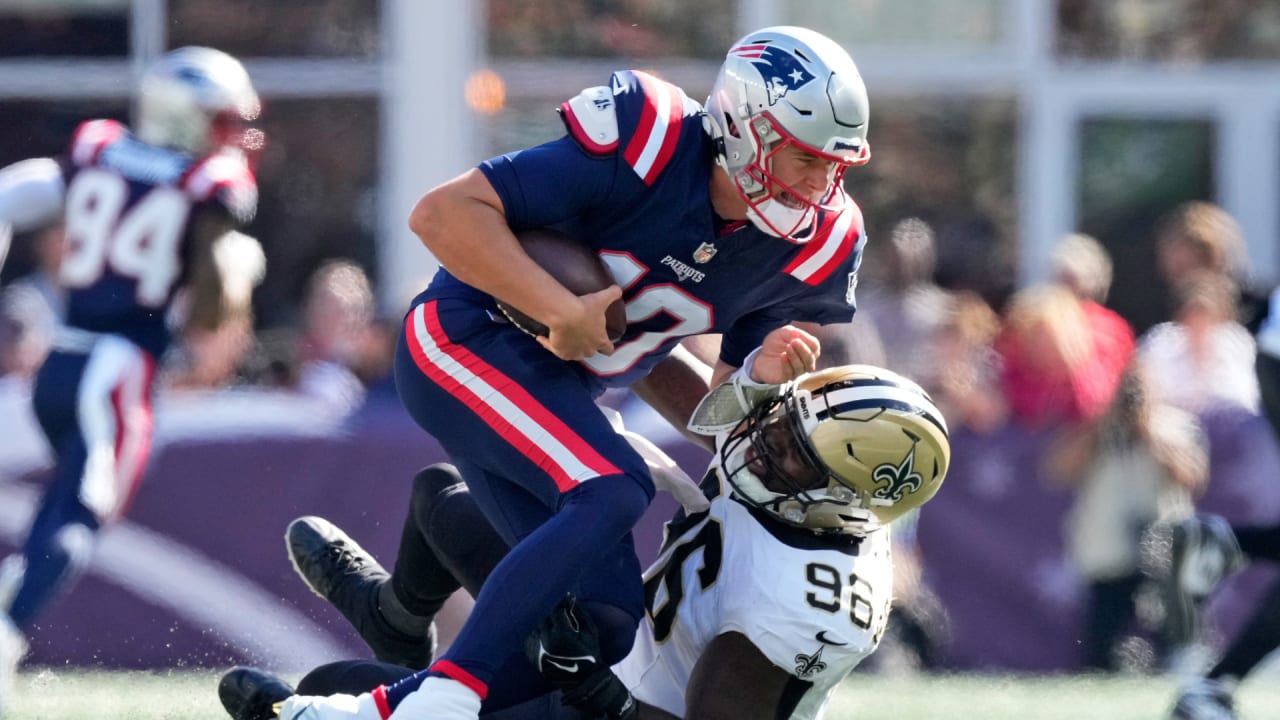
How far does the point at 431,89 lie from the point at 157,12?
1484 mm

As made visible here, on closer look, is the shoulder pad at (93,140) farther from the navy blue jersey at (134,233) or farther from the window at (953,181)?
the window at (953,181)

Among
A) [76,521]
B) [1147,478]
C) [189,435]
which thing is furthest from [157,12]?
[1147,478]

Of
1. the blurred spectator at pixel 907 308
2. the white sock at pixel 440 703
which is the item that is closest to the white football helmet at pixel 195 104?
the blurred spectator at pixel 907 308

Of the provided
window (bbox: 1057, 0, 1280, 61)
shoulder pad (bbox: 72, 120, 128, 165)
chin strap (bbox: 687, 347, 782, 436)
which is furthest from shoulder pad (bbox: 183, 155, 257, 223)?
window (bbox: 1057, 0, 1280, 61)

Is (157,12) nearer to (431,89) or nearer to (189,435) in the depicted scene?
(431,89)

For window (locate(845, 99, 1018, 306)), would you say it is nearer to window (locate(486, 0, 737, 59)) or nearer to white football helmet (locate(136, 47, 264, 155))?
window (locate(486, 0, 737, 59))

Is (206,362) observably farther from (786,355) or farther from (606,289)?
(786,355)

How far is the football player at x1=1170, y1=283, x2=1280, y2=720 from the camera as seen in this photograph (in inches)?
232

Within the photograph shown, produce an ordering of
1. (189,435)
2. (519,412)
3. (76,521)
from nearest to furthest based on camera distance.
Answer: (519,412)
(76,521)
(189,435)

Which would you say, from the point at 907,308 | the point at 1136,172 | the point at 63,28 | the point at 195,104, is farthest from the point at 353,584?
the point at 1136,172

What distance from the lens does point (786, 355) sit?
3930 millimetres

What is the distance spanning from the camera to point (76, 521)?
20.6 ft

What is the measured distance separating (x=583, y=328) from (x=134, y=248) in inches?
128

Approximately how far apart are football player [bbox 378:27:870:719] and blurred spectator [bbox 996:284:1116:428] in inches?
147
